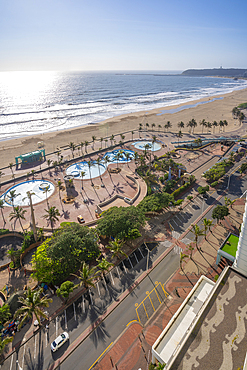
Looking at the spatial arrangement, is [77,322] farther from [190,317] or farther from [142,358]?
[190,317]

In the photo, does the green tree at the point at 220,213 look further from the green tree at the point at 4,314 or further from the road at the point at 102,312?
the green tree at the point at 4,314

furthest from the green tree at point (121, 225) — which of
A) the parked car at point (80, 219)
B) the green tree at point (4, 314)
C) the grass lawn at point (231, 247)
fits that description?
the green tree at point (4, 314)

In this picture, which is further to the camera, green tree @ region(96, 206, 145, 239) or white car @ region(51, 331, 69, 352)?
green tree @ region(96, 206, 145, 239)

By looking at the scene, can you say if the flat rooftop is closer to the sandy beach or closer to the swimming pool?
the swimming pool

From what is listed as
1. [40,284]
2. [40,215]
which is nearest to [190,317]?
[40,284]

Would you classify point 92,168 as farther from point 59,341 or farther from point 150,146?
point 59,341

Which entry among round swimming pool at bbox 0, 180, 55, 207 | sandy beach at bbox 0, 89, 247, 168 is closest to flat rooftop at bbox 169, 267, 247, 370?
round swimming pool at bbox 0, 180, 55, 207
